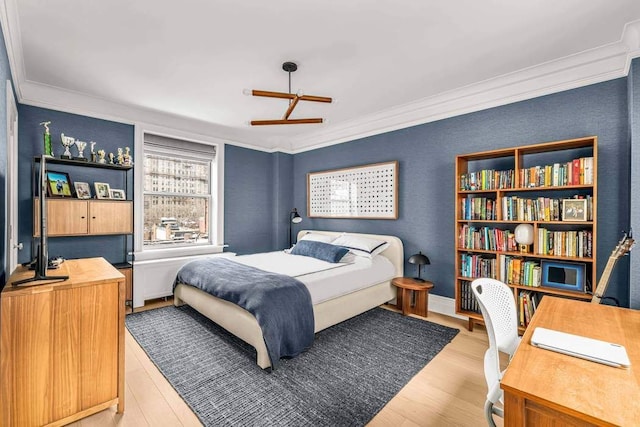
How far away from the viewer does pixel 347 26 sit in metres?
2.19

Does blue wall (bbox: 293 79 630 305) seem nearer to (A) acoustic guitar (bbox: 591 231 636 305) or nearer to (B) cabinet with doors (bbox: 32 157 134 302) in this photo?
(A) acoustic guitar (bbox: 591 231 636 305)

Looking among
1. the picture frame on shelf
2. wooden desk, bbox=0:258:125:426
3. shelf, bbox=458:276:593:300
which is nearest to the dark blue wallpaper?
the picture frame on shelf

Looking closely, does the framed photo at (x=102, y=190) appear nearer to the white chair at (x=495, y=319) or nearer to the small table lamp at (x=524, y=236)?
the white chair at (x=495, y=319)

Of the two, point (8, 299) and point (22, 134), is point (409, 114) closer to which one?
point (8, 299)

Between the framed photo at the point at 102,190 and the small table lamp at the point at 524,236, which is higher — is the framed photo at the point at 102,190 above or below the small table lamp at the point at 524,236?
above

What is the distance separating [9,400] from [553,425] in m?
2.39

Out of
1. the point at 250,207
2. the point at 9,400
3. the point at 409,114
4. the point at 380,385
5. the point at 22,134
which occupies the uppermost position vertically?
the point at 409,114

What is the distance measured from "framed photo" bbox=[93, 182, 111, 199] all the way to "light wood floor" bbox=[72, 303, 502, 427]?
1996mm

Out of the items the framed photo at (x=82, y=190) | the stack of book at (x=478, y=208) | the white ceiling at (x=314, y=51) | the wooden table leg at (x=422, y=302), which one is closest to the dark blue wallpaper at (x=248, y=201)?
the white ceiling at (x=314, y=51)

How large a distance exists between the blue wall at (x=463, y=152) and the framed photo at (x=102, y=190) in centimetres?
302

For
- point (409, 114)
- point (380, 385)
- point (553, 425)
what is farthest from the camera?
point (409, 114)

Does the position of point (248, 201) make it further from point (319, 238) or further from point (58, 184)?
point (58, 184)

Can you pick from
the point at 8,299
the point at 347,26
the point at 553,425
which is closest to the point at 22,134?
the point at 8,299

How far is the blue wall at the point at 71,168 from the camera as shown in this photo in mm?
3146
